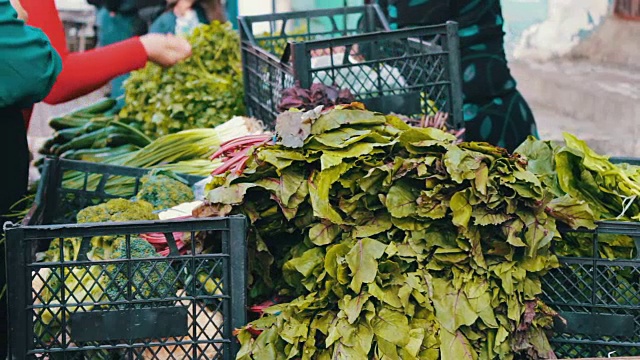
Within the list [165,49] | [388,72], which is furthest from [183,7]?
[388,72]

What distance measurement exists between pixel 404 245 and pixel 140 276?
801mm

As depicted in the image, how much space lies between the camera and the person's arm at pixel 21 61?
3418 mm

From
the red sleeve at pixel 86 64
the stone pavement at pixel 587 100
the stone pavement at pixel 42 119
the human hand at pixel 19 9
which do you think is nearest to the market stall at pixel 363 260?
the human hand at pixel 19 9

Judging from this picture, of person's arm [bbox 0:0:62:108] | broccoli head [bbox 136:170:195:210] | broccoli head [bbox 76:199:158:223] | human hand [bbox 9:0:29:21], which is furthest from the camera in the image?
human hand [bbox 9:0:29:21]

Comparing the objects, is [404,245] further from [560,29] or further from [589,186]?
[560,29]

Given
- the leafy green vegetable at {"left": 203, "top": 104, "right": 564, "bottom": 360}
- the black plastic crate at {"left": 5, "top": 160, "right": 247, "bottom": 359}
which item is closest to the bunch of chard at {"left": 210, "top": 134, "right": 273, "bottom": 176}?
the leafy green vegetable at {"left": 203, "top": 104, "right": 564, "bottom": 360}

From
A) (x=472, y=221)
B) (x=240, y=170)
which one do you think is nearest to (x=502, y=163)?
(x=472, y=221)

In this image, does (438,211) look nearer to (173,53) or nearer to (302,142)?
(302,142)

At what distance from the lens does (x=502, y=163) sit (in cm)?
265

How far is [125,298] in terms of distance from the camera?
269cm

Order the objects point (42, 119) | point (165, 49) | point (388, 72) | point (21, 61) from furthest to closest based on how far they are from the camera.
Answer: point (42, 119), point (165, 49), point (388, 72), point (21, 61)

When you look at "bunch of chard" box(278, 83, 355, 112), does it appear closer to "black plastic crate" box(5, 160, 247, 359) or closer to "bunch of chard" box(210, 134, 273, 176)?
"bunch of chard" box(210, 134, 273, 176)

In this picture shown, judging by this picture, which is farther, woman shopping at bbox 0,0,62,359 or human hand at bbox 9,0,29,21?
→ human hand at bbox 9,0,29,21

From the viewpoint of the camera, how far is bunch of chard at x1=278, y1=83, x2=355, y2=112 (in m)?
3.44
